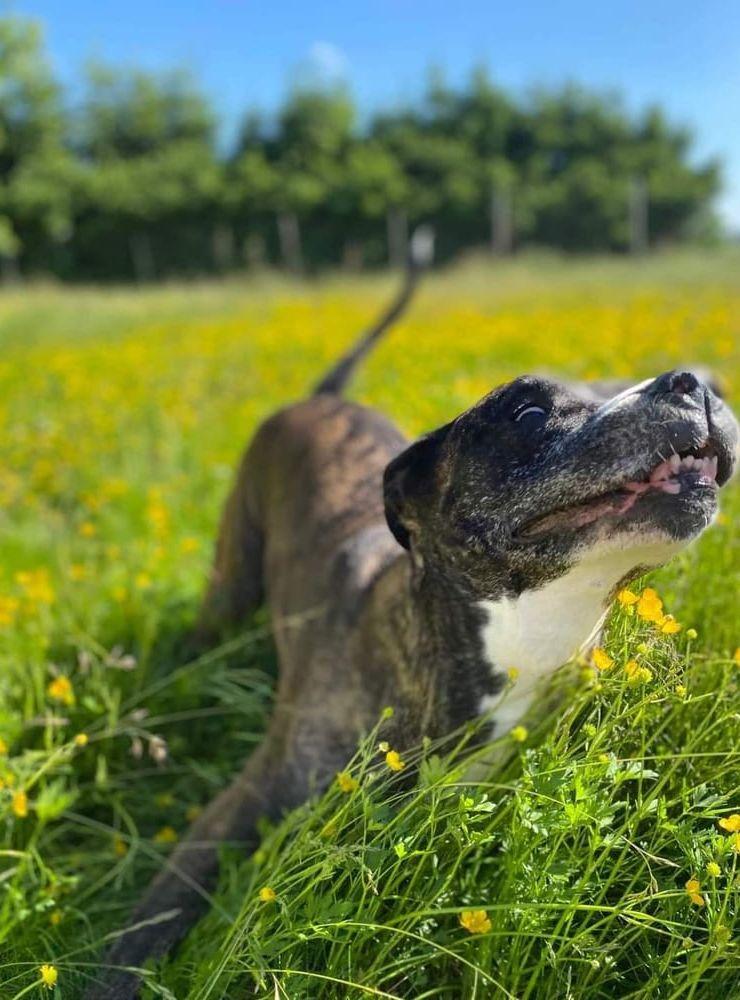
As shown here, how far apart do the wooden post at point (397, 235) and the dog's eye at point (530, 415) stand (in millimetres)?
25836

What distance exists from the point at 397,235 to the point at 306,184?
173 inches

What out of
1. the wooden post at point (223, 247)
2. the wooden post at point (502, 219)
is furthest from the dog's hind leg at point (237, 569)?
the wooden post at point (223, 247)

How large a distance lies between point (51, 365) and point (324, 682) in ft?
25.9

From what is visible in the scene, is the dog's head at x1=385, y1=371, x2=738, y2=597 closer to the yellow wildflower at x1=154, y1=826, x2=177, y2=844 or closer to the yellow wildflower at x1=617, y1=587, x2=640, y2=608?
the yellow wildflower at x1=617, y1=587, x2=640, y2=608

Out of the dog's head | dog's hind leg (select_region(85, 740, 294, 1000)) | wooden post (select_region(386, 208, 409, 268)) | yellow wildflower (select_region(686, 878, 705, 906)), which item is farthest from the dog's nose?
wooden post (select_region(386, 208, 409, 268))

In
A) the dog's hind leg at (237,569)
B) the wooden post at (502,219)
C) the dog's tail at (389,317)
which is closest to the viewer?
the dog's hind leg at (237,569)

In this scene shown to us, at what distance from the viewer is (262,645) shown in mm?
3482

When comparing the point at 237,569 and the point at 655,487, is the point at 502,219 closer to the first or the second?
→ the point at 237,569

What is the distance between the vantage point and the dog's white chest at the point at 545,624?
1670 mm

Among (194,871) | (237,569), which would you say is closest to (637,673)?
(194,871)

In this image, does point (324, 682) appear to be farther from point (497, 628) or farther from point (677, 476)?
point (677, 476)

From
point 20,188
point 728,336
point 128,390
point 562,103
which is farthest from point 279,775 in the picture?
point 562,103

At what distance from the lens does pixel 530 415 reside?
1.75 metres

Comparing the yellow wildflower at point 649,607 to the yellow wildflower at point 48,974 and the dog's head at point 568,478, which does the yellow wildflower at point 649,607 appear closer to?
the dog's head at point 568,478
